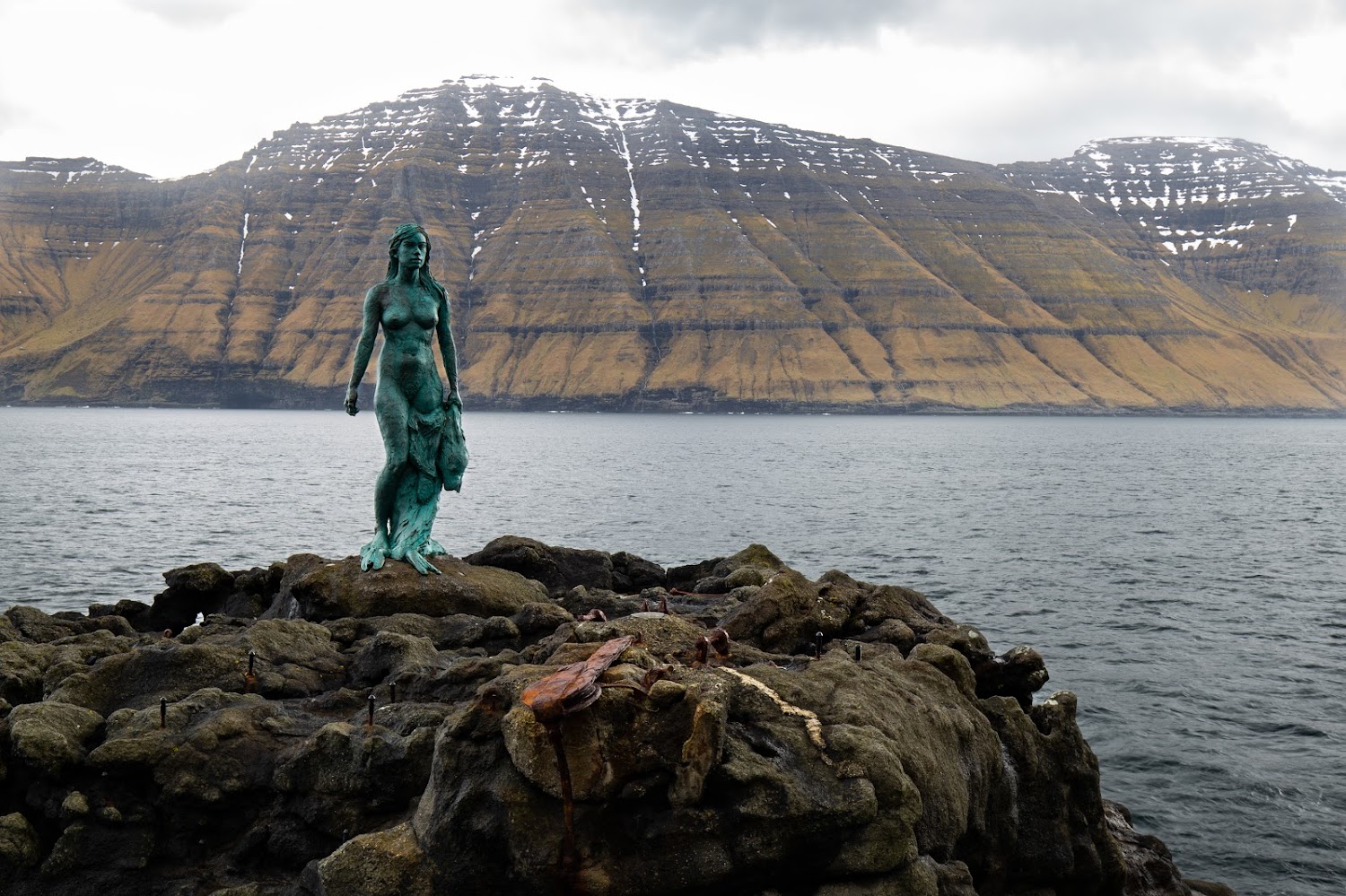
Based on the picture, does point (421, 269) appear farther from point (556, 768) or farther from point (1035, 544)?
point (1035, 544)

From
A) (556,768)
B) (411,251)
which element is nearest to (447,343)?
(411,251)

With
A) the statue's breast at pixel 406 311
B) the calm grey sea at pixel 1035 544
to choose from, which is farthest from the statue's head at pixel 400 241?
the calm grey sea at pixel 1035 544

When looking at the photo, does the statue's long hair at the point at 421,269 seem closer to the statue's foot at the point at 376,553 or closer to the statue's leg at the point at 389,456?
the statue's leg at the point at 389,456

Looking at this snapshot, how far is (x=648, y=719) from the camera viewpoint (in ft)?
29.1

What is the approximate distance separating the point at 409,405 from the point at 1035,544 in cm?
3933

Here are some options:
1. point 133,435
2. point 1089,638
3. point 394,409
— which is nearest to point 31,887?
point 394,409

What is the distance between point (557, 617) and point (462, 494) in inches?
2353

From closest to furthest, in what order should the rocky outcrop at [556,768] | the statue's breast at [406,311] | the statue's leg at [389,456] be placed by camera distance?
1. the rocky outcrop at [556,768]
2. the statue's breast at [406,311]
3. the statue's leg at [389,456]

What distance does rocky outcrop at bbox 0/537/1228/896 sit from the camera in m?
8.77

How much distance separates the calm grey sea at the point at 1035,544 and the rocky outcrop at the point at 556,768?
5628 mm

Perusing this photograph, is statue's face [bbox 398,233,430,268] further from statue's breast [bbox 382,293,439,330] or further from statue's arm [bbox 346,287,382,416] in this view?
statue's arm [bbox 346,287,382,416]

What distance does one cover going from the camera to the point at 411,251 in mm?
18922

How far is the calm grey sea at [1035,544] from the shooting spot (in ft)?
69.5

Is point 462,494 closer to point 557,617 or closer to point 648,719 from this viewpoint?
point 557,617
